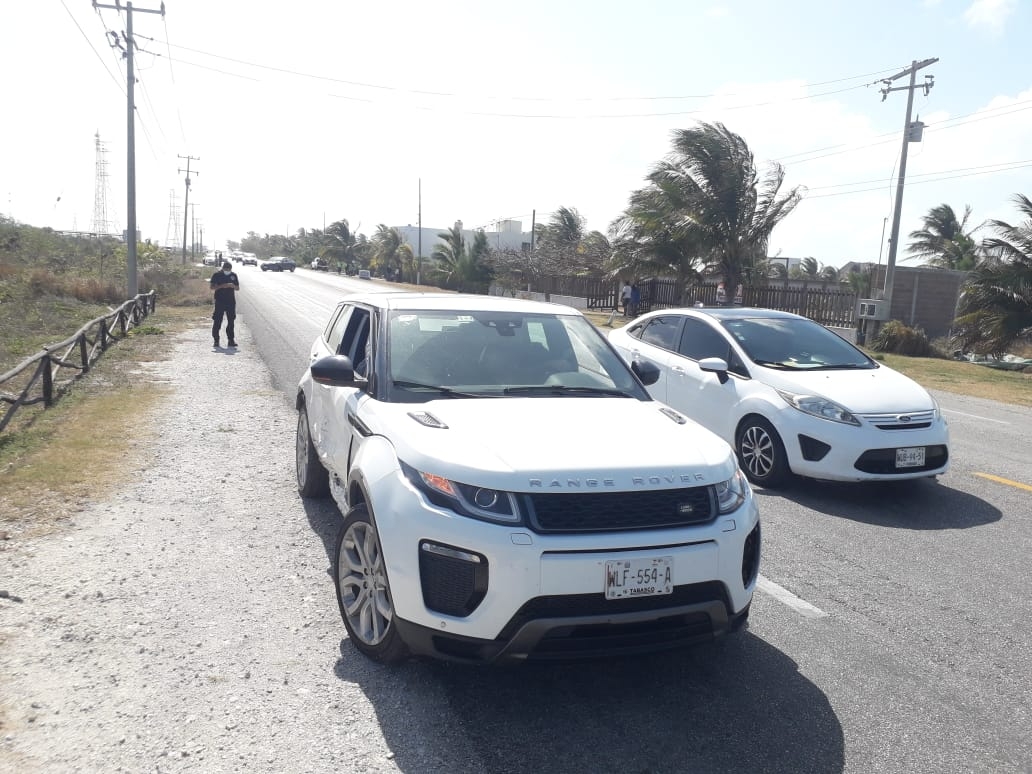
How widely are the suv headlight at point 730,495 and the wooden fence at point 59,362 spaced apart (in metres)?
7.56

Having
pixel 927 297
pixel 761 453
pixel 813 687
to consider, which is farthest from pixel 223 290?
pixel 927 297

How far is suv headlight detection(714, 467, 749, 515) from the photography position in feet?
12.3

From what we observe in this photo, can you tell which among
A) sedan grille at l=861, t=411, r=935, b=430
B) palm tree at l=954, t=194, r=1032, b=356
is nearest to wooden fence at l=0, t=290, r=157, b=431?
sedan grille at l=861, t=411, r=935, b=430

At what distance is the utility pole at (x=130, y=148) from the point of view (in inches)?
1024

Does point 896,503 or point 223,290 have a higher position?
point 223,290

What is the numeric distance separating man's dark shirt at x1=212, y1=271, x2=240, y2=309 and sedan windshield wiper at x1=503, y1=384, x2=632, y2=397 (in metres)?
14.1

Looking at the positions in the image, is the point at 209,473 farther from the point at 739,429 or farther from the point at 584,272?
the point at 584,272

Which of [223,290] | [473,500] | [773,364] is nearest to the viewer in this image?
[473,500]

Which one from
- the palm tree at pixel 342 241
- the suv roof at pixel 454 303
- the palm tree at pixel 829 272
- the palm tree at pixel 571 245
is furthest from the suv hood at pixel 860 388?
the palm tree at pixel 342 241

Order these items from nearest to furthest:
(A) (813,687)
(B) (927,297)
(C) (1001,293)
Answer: (A) (813,687), (C) (1001,293), (B) (927,297)

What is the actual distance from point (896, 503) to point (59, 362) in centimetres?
1022

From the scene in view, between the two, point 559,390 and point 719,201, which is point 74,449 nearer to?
point 559,390

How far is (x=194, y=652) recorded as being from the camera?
4.05 meters

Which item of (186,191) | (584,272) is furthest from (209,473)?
(186,191)
